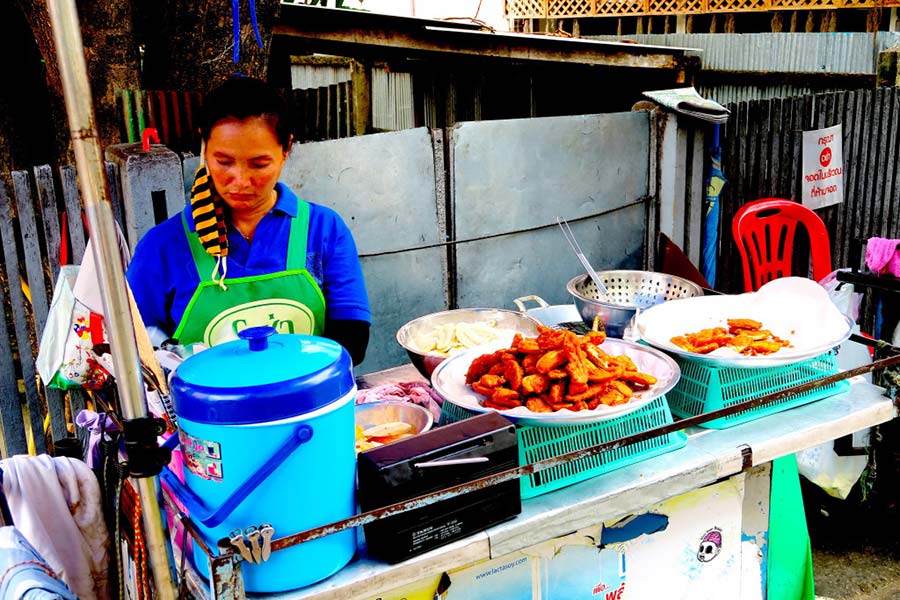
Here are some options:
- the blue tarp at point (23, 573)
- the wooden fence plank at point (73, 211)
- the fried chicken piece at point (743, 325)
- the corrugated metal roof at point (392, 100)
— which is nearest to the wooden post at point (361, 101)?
the corrugated metal roof at point (392, 100)

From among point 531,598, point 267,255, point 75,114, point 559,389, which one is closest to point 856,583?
point 531,598

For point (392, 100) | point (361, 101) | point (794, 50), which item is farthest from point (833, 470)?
point (361, 101)

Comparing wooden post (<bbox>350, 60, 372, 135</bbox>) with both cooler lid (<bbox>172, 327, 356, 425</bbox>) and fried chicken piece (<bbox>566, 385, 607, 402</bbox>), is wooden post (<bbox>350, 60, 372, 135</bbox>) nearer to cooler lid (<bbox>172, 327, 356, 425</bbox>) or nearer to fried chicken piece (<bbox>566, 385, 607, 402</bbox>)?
fried chicken piece (<bbox>566, 385, 607, 402</bbox>)

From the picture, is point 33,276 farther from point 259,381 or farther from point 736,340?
point 736,340

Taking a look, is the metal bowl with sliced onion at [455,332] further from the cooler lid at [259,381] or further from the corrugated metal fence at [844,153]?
the corrugated metal fence at [844,153]

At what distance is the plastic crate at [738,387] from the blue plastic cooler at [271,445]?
120cm

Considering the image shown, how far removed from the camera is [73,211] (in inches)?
154

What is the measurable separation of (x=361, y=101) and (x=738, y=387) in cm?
948

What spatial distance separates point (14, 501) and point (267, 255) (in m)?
1.09

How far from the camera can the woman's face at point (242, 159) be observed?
258 cm

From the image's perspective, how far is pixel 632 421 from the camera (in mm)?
2184

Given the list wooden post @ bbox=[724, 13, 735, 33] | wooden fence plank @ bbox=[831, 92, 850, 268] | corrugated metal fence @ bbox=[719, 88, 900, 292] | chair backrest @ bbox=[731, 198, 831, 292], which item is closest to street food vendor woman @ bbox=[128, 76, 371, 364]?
chair backrest @ bbox=[731, 198, 831, 292]

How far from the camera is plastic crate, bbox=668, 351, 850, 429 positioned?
7.79ft

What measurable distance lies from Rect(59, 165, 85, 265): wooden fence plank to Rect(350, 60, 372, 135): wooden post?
726cm
